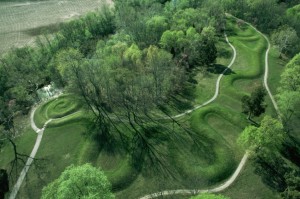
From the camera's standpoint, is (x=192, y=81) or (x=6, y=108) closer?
(x=6, y=108)

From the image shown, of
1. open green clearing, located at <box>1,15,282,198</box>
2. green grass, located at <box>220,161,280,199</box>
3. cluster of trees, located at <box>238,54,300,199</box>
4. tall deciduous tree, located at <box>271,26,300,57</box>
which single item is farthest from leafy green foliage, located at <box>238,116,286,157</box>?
tall deciduous tree, located at <box>271,26,300,57</box>

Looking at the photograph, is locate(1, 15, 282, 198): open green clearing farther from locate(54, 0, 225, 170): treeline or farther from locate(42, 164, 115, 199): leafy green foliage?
locate(42, 164, 115, 199): leafy green foliage

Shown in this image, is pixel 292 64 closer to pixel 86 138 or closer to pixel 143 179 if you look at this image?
pixel 143 179

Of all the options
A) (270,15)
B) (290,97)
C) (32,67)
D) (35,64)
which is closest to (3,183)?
(32,67)

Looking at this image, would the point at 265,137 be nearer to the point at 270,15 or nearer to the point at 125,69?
the point at 125,69

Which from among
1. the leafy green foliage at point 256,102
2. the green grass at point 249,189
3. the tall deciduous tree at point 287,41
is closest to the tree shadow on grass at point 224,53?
the tall deciduous tree at point 287,41

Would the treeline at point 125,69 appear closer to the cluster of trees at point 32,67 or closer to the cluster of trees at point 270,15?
the cluster of trees at point 32,67

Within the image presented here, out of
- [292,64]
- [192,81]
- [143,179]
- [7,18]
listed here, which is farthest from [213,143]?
[7,18]
